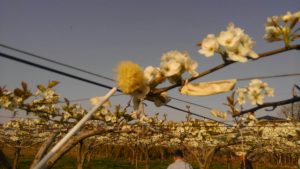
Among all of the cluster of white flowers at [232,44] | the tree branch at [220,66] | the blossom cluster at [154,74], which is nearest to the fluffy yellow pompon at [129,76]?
the blossom cluster at [154,74]

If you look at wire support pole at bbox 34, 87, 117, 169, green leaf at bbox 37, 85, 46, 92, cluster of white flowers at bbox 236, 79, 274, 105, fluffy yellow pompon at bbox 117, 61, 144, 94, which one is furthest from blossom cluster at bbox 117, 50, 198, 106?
green leaf at bbox 37, 85, 46, 92

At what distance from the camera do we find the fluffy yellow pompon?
4.53ft

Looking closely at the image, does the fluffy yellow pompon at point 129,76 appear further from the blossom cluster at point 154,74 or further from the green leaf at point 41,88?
the green leaf at point 41,88

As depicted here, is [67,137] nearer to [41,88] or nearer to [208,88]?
[208,88]

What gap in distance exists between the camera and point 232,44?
151 centimetres

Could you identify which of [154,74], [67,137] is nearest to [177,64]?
[154,74]

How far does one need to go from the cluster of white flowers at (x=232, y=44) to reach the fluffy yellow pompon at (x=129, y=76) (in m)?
0.38

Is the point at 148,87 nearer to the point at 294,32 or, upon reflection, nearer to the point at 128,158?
the point at 294,32

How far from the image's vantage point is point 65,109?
21.9ft

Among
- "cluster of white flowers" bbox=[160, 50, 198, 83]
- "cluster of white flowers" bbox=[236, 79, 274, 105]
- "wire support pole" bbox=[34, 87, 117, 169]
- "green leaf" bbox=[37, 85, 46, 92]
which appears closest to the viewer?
"wire support pole" bbox=[34, 87, 117, 169]

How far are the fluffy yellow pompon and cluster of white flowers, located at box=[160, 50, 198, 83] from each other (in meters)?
0.15

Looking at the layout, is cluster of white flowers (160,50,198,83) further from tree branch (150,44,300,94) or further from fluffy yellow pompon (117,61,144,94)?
fluffy yellow pompon (117,61,144,94)

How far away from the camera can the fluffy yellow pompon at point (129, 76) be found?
4.53 feet

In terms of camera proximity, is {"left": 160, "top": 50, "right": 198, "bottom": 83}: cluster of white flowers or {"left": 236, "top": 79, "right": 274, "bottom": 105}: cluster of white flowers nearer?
{"left": 160, "top": 50, "right": 198, "bottom": 83}: cluster of white flowers
